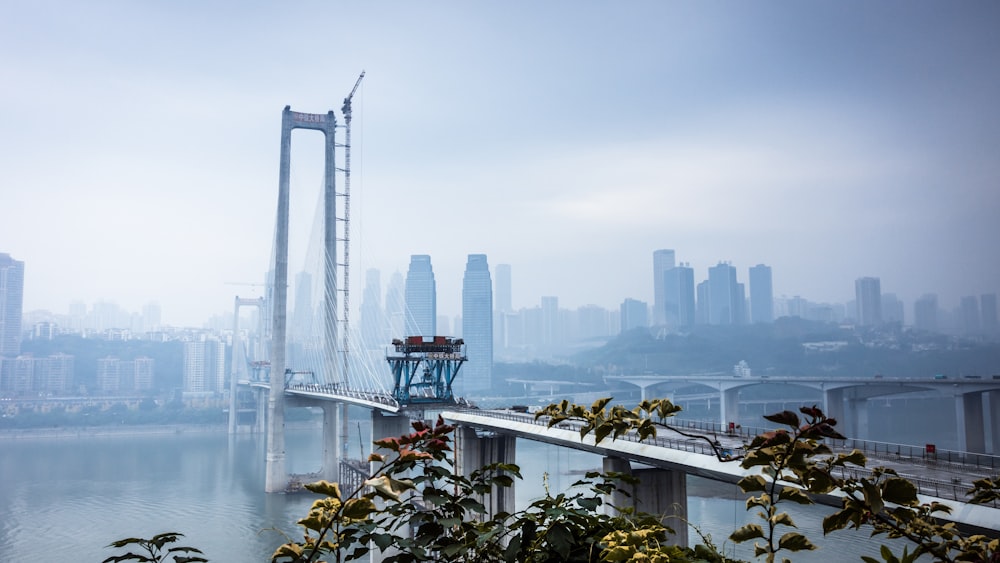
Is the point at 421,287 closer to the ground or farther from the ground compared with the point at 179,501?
farther from the ground

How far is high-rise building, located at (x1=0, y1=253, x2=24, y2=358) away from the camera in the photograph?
149 meters

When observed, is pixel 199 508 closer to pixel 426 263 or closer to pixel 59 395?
pixel 59 395

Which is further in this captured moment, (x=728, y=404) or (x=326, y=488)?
(x=728, y=404)

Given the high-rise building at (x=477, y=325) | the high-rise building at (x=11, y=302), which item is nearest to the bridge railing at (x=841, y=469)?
the high-rise building at (x=477, y=325)

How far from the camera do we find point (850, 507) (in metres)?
2.31

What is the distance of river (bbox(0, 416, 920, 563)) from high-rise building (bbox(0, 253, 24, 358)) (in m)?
67.1

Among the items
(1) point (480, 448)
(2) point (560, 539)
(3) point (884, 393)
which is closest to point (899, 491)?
(2) point (560, 539)

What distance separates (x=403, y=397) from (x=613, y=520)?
137ft

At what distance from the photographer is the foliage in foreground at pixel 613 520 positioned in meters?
2.32

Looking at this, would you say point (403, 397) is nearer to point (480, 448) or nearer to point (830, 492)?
point (480, 448)

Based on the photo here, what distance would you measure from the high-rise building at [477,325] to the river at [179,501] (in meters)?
66.5

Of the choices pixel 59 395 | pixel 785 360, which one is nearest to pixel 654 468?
pixel 59 395

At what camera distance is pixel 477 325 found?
588 feet

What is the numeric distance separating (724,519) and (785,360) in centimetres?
12311
